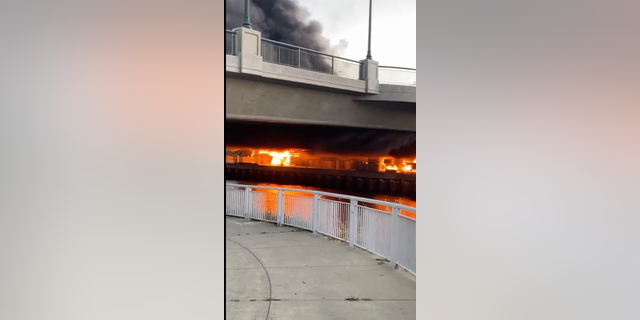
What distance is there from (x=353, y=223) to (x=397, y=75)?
7.19ft

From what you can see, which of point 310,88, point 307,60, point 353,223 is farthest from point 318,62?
point 353,223

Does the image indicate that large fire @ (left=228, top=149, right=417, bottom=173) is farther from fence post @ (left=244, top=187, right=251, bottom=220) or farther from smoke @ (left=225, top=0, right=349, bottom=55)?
smoke @ (left=225, top=0, right=349, bottom=55)

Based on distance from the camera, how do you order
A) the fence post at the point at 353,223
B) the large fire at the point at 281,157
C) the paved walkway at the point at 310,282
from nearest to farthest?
1. the paved walkway at the point at 310,282
2. the fence post at the point at 353,223
3. the large fire at the point at 281,157

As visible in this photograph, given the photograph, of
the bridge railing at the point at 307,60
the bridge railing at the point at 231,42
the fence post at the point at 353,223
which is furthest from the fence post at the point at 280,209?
the bridge railing at the point at 231,42

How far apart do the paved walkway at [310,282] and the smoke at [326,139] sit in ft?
4.57

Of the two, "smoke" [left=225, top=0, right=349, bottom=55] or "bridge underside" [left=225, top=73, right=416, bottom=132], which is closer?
"smoke" [left=225, top=0, right=349, bottom=55]

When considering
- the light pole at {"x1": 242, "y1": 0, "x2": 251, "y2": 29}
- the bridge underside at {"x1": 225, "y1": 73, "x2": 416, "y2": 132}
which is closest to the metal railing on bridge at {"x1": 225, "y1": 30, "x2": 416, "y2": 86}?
the light pole at {"x1": 242, "y1": 0, "x2": 251, "y2": 29}

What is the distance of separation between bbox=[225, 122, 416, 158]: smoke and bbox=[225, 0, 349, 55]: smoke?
1.21 m

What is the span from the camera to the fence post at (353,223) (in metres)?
4.86

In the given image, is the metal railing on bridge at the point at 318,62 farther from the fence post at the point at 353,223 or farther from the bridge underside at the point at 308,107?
the fence post at the point at 353,223

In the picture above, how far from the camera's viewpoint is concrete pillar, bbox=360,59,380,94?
537 centimetres
